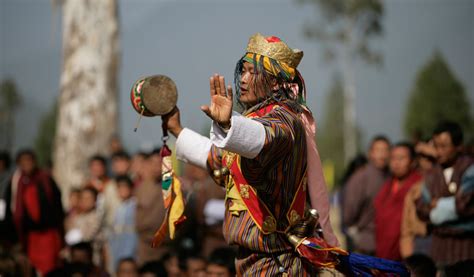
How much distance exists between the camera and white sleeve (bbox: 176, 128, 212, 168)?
5133mm

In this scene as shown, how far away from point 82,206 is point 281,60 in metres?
5.99

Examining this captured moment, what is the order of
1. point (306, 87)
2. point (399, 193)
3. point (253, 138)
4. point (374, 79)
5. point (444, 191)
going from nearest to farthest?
point (253, 138), point (306, 87), point (444, 191), point (399, 193), point (374, 79)

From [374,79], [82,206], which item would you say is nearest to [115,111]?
[82,206]

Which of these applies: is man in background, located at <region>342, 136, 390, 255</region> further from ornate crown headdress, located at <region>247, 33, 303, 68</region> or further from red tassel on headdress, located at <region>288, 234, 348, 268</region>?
ornate crown headdress, located at <region>247, 33, 303, 68</region>

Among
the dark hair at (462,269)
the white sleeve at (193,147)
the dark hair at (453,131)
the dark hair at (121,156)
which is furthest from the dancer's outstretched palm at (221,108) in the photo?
the dark hair at (121,156)

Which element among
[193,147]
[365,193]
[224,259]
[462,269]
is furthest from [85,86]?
[462,269]

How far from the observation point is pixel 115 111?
13117 millimetres

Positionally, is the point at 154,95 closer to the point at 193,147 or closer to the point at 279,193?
the point at 193,147

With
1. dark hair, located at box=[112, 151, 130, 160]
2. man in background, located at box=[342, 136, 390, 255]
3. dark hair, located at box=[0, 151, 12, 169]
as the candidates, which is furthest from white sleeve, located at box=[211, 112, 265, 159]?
dark hair, located at box=[0, 151, 12, 169]

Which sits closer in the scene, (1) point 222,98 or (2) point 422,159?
(1) point 222,98

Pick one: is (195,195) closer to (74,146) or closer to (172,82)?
(74,146)

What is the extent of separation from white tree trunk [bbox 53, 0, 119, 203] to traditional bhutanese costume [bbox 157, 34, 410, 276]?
325 inches

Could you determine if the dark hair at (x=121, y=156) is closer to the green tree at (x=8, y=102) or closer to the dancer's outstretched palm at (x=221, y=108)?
the dancer's outstretched palm at (x=221, y=108)

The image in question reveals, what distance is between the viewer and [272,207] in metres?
4.59
